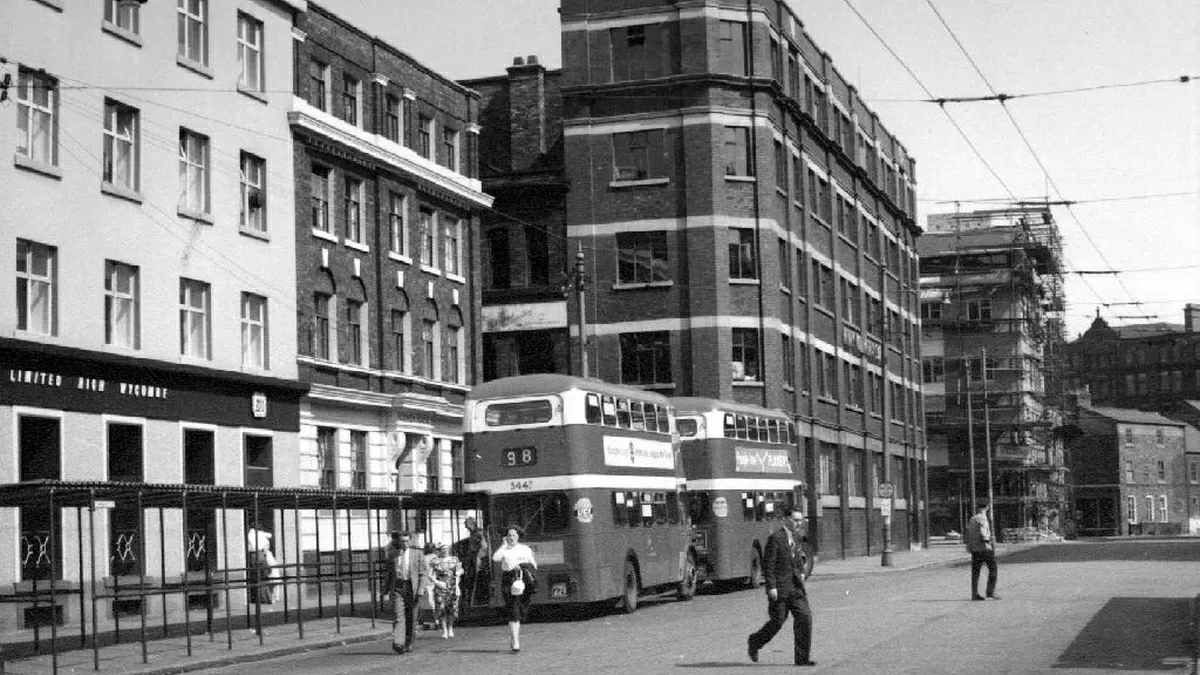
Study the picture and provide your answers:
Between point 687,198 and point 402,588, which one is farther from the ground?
point 687,198

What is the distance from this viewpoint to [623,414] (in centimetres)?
3397

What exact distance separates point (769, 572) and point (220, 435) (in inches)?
800

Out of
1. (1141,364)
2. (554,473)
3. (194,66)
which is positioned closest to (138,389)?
(194,66)

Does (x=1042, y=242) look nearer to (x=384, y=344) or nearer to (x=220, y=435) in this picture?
(x=384, y=344)

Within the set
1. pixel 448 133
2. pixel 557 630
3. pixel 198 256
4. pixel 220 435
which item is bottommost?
pixel 557 630

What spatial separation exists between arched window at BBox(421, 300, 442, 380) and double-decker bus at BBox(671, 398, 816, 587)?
376 inches

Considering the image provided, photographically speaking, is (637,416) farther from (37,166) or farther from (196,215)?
(37,166)

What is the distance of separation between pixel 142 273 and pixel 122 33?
4799 millimetres

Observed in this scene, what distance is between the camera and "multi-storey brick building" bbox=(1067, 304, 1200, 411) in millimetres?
160500

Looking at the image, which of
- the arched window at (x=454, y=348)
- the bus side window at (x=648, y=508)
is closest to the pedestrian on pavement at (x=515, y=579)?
the bus side window at (x=648, y=508)

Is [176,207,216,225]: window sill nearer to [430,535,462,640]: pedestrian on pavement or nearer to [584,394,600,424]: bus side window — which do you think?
[584,394,600,424]: bus side window

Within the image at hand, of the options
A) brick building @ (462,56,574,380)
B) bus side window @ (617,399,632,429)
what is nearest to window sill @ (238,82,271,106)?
bus side window @ (617,399,632,429)

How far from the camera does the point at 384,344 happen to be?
4509 cm

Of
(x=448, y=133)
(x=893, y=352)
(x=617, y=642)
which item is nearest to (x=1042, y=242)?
(x=893, y=352)
